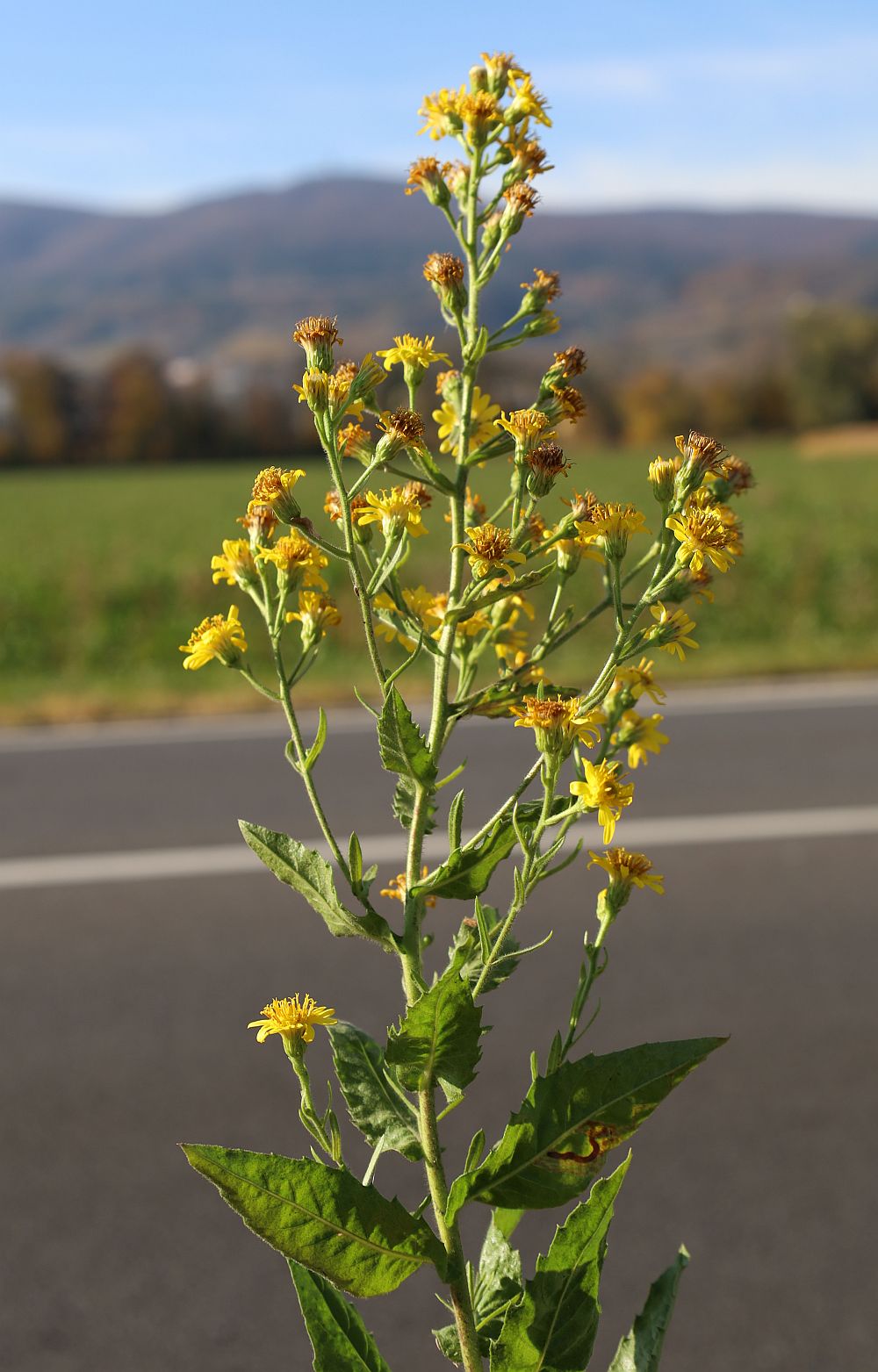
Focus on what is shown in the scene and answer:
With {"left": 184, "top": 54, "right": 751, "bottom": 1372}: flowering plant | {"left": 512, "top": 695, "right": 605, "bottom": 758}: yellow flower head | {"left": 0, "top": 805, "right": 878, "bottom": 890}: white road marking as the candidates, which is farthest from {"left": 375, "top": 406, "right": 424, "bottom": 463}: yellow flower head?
{"left": 0, "top": 805, "right": 878, "bottom": 890}: white road marking

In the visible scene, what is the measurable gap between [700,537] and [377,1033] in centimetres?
356

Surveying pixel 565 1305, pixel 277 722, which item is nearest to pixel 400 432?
pixel 565 1305

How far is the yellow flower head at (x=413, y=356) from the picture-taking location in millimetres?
1166

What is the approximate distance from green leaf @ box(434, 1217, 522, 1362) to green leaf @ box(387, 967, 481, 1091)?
211 mm

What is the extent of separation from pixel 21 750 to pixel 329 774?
210 cm

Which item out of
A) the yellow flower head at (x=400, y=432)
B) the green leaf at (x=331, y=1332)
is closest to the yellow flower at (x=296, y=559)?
the yellow flower head at (x=400, y=432)

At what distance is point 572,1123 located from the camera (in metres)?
1.09

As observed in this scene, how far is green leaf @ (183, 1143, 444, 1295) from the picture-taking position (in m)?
1.02

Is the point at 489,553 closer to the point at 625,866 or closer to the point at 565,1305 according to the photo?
the point at 625,866

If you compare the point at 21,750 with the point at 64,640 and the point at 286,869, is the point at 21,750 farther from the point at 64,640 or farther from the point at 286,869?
the point at 286,869

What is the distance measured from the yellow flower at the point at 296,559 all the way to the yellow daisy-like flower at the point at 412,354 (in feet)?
0.56

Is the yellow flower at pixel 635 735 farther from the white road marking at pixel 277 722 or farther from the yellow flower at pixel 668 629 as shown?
the white road marking at pixel 277 722

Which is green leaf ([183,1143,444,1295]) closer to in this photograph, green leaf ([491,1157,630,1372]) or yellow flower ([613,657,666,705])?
green leaf ([491,1157,630,1372])

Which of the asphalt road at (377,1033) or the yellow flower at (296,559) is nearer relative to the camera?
the yellow flower at (296,559)
